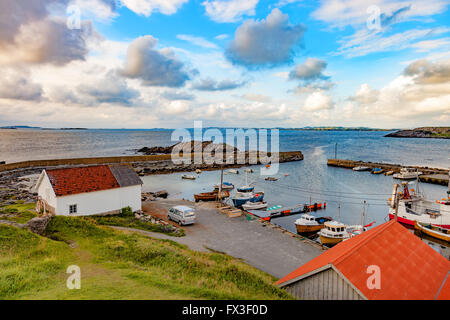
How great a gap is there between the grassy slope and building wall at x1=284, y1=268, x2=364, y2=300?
1.75 feet

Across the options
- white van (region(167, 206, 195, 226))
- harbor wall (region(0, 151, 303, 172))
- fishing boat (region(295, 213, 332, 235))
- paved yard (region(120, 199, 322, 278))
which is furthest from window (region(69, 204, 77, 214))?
harbor wall (region(0, 151, 303, 172))

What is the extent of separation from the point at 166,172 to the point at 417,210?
2002 inches

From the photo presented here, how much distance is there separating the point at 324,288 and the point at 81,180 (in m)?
22.4

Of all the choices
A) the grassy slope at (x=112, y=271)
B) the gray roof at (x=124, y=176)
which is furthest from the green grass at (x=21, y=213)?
the gray roof at (x=124, y=176)

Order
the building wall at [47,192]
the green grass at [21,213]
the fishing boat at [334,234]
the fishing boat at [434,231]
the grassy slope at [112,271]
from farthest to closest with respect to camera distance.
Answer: the fishing boat at [434,231], the fishing boat at [334,234], the building wall at [47,192], the green grass at [21,213], the grassy slope at [112,271]

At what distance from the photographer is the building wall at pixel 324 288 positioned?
25.9 feet

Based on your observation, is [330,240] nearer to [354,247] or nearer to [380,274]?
[354,247]

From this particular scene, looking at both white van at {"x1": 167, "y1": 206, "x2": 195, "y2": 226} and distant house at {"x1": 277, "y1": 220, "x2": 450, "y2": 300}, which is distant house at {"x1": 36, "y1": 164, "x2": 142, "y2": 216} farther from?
distant house at {"x1": 277, "y1": 220, "x2": 450, "y2": 300}

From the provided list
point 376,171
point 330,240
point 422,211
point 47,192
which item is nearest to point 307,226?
point 330,240

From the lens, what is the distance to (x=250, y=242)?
2025 centimetres

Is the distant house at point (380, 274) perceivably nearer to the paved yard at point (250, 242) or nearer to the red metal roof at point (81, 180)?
the paved yard at point (250, 242)

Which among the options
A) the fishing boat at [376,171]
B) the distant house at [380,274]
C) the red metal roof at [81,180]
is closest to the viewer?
the distant house at [380,274]

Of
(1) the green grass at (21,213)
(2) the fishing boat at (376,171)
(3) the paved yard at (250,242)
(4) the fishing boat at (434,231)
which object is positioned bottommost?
(4) the fishing boat at (434,231)
